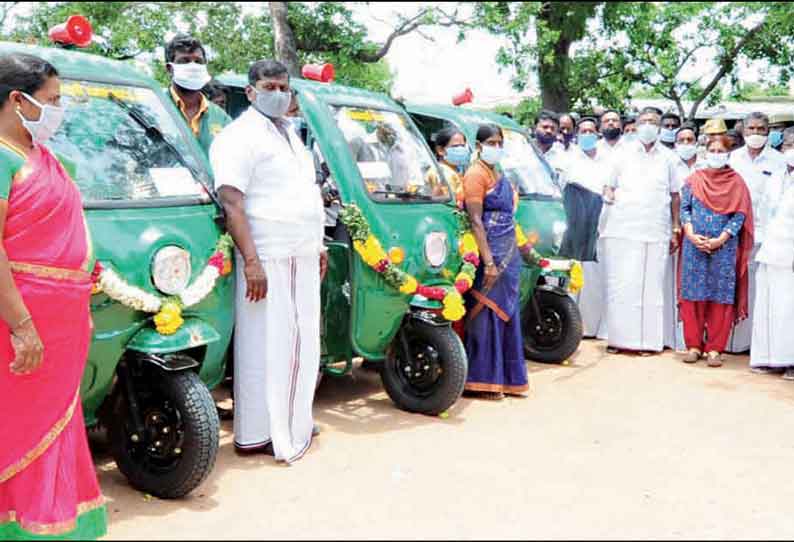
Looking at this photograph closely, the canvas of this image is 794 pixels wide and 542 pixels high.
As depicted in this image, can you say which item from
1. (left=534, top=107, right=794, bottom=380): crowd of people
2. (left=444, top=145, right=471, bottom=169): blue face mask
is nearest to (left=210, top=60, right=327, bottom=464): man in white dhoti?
(left=444, top=145, right=471, bottom=169): blue face mask

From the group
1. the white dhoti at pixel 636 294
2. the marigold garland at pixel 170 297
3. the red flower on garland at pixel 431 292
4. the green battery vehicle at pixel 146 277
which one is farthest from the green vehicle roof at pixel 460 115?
the marigold garland at pixel 170 297

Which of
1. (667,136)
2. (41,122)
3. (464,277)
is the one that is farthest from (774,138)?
(41,122)

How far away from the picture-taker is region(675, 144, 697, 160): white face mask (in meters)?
8.44

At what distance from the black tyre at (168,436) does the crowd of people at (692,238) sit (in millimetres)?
4728

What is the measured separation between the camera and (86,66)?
418 cm

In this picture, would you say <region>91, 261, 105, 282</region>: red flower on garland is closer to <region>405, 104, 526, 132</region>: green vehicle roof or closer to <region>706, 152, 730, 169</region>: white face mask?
<region>405, 104, 526, 132</region>: green vehicle roof

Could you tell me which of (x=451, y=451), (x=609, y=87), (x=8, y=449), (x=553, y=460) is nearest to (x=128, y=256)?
(x=8, y=449)

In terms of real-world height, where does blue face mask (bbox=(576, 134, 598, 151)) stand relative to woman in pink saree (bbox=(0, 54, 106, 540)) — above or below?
above

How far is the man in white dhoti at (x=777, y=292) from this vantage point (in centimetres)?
710

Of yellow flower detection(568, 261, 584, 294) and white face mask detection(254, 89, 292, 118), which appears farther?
yellow flower detection(568, 261, 584, 294)

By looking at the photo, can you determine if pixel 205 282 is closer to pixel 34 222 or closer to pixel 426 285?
pixel 34 222

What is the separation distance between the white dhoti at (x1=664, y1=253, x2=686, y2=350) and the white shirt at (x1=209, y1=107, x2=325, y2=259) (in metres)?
4.82

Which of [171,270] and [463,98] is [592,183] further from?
[171,270]

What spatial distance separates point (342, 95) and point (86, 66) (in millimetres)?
1837
